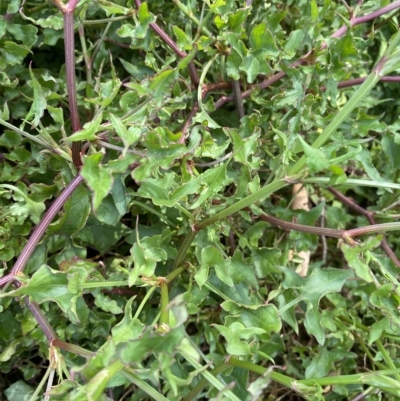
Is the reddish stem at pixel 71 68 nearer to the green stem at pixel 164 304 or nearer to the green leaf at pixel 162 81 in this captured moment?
the green leaf at pixel 162 81

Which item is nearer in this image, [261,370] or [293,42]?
[261,370]

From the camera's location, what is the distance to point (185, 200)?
92cm

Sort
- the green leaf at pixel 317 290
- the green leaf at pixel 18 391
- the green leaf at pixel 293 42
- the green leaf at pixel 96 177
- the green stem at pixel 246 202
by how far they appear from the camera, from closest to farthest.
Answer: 1. the green leaf at pixel 96 177
2. the green stem at pixel 246 202
3. the green leaf at pixel 317 290
4. the green leaf at pixel 293 42
5. the green leaf at pixel 18 391

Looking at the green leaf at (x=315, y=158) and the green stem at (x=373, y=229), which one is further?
the green stem at (x=373, y=229)

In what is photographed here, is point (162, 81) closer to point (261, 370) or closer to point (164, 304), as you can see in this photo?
point (164, 304)

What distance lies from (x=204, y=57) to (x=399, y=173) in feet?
1.75

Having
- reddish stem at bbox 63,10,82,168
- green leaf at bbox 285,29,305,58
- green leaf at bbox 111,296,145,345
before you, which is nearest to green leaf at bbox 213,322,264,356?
green leaf at bbox 111,296,145,345

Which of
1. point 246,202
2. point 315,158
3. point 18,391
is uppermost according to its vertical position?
point 315,158

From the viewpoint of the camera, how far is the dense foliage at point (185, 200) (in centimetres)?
80

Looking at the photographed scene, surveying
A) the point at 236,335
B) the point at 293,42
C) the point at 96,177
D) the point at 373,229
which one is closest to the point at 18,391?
the point at 236,335

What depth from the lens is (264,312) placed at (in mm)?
927

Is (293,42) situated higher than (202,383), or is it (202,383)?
(293,42)

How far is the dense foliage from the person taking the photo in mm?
797

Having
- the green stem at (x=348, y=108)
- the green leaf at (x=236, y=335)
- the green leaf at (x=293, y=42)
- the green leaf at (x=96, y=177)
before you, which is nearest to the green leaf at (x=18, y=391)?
the green leaf at (x=236, y=335)
